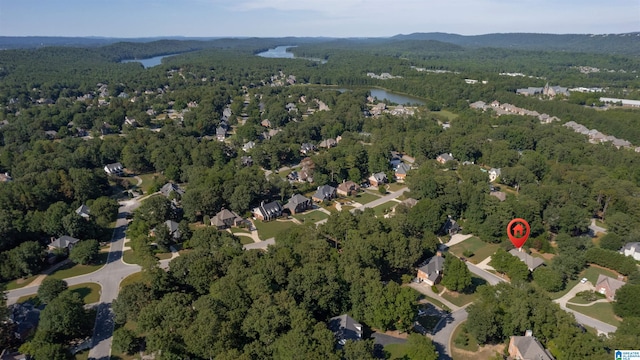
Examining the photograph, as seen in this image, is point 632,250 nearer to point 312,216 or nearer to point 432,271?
point 432,271

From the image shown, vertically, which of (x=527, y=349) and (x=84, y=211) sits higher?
(x=84, y=211)

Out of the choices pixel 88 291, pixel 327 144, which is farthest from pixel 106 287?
pixel 327 144

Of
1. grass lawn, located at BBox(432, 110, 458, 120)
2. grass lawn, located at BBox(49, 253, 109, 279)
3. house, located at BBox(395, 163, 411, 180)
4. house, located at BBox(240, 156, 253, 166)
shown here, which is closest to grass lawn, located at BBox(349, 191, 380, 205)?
house, located at BBox(395, 163, 411, 180)

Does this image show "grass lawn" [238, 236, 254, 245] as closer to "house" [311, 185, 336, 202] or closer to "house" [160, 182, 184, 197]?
"house" [311, 185, 336, 202]

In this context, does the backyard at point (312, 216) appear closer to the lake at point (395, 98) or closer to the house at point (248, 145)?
the house at point (248, 145)

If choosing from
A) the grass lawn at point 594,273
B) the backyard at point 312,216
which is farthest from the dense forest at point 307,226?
the backyard at point 312,216

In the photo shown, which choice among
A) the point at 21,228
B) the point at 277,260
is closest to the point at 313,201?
the point at 277,260
